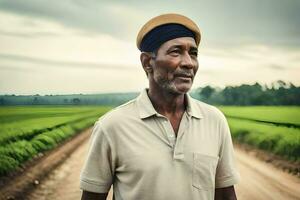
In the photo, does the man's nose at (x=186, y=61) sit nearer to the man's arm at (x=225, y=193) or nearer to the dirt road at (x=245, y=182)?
the man's arm at (x=225, y=193)

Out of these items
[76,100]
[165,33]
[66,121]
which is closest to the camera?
[165,33]

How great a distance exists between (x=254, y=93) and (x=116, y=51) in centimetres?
95

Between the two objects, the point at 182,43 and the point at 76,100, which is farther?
the point at 76,100

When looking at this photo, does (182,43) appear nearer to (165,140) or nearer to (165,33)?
(165,33)

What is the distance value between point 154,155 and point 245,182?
8.01 ft

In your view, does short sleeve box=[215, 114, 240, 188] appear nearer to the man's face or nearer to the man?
the man

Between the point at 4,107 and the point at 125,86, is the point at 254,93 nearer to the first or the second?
the point at 125,86

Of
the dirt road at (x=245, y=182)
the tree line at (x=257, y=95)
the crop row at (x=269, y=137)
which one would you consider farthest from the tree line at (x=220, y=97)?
the dirt road at (x=245, y=182)

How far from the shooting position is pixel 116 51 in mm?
2744

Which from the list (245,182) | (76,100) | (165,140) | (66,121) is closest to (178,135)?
(165,140)

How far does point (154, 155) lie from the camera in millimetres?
1272

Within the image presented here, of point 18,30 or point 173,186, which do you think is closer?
point 173,186

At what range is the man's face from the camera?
53.3 inches

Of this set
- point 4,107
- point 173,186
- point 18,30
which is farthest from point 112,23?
point 173,186
